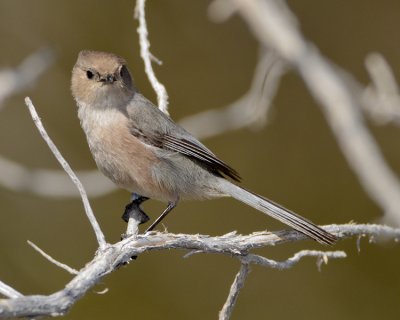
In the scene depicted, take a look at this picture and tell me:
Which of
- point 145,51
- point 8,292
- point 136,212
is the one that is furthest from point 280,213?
point 8,292

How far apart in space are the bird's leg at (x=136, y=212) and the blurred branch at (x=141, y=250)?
2.35 ft

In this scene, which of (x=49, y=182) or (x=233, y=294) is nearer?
(x=233, y=294)

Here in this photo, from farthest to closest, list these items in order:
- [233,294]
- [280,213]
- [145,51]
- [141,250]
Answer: [145,51]
[280,213]
[233,294]
[141,250]

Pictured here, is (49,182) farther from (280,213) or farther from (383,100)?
(383,100)

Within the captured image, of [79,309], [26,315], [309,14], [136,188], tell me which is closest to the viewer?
[26,315]

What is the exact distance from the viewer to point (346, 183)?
20.6 ft

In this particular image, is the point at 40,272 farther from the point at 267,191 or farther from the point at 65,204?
the point at 267,191

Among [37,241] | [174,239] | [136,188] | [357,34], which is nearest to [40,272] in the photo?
[37,241]

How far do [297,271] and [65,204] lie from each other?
184 centimetres

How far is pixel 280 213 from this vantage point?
420cm

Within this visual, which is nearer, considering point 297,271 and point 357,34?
point 297,271

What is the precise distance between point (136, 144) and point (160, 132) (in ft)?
0.54

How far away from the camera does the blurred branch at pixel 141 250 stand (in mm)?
2619

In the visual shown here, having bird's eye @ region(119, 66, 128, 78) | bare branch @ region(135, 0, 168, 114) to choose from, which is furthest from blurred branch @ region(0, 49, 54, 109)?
bare branch @ region(135, 0, 168, 114)
